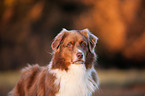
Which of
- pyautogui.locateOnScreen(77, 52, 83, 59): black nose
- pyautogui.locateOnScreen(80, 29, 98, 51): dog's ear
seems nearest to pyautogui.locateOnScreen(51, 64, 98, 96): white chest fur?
pyautogui.locateOnScreen(77, 52, 83, 59): black nose

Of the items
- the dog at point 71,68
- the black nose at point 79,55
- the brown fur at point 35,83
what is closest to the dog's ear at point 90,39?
the dog at point 71,68

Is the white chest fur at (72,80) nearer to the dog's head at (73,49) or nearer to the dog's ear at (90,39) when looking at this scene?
the dog's head at (73,49)

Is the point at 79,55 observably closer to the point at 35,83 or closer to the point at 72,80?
the point at 72,80

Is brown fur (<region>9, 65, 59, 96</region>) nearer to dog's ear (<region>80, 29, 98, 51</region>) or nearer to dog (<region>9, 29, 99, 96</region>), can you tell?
dog (<region>9, 29, 99, 96</region>)

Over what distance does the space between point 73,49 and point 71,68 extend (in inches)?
18.1

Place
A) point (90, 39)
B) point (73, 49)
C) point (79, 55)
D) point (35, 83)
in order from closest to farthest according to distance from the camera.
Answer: point (79, 55) → point (73, 49) → point (90, 39) → point (35, 83)

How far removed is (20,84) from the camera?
29.4ft

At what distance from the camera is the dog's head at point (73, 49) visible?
7824 mm

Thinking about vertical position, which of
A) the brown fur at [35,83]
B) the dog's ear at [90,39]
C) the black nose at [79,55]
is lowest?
the brown fur at [35,83]

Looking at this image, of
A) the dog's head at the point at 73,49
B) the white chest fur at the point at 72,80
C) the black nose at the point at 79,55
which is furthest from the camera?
the white chest fur at the point at 72,80

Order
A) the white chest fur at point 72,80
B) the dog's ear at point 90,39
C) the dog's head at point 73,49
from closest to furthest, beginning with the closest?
the dog's head at point 73,49 < the white chest fur at point 72,80 < the dog's ear at point 90,39

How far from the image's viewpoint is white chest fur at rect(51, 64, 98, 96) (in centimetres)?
793

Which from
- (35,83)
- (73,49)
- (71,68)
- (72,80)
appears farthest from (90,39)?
(35,83)

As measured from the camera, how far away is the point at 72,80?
800cm
